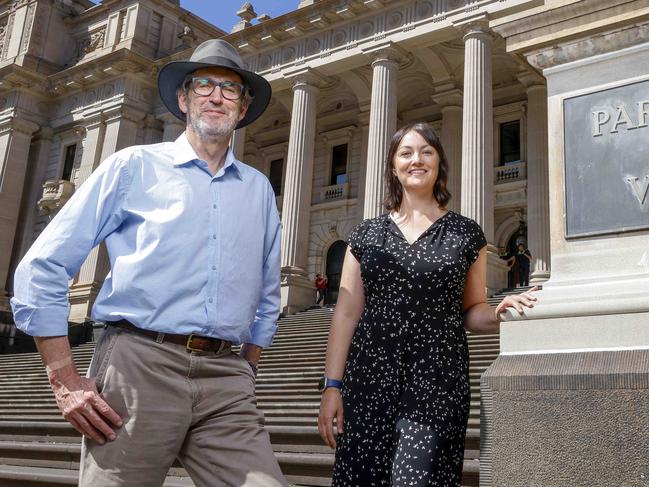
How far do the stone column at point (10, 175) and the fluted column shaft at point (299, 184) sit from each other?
12856mm

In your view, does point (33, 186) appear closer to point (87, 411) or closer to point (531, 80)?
point (531, 80)

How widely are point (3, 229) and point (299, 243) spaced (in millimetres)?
13635

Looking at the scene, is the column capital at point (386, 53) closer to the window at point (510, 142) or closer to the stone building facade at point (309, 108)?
the stone building facade at point (309, 108)

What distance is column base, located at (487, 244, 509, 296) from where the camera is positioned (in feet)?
54.9

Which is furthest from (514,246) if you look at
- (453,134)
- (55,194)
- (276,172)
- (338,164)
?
(55,194)

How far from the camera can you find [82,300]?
76.6 ft

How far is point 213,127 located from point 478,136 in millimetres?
15495

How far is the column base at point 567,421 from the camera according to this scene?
2.35 meters

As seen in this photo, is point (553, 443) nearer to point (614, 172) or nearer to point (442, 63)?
point (614, 172)

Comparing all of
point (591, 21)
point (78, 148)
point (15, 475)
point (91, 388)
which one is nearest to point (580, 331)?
point (591, 21)

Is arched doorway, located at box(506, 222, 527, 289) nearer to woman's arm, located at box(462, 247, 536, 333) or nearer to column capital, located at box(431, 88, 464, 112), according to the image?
column capital, located at box(431, 88, 464, 112)

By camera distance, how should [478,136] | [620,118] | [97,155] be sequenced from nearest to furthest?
[620,118] < [478,136] < [97,155]

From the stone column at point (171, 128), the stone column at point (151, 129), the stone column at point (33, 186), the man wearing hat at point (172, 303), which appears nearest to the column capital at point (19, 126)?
the stone column at point (33, 186)

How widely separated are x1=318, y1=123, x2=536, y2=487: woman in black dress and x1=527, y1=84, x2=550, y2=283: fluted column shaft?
1727 centimetres
